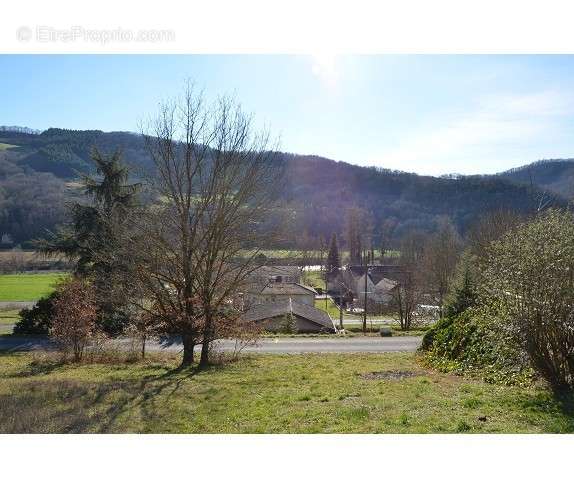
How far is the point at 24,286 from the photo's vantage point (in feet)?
153

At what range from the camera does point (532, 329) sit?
6117 millimetres

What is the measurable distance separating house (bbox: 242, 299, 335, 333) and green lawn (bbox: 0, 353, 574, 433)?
13437mm

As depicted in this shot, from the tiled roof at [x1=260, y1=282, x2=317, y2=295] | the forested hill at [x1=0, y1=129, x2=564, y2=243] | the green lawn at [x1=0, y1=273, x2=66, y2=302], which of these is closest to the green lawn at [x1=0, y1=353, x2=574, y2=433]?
the tiled roof at [x1=260, y1=282, x2=317, y2=295]

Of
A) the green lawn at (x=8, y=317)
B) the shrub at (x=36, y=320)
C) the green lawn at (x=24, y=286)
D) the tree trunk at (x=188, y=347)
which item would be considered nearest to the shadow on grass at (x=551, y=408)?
the tree trunk at (x=188, y=347)

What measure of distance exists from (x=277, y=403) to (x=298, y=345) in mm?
11034

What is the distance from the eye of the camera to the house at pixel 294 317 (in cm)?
2452

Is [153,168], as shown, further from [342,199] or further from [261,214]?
[342,199]

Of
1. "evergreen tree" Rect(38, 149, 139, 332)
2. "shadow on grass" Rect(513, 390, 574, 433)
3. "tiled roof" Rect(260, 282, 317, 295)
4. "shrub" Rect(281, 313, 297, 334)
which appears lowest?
"shrub" Rect(281, 313, 297, 334)

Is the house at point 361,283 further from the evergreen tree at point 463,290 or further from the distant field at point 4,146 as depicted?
the distant field at point 4,146

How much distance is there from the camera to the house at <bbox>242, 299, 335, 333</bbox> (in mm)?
24525

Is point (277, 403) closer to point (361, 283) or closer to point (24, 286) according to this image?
point (24, 286)

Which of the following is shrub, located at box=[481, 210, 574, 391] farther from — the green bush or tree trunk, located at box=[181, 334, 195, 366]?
tree trunk, located at box=[181, 334, 195, 366]

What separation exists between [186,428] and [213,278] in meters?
6.27

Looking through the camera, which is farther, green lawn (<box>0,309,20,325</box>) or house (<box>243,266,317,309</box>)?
green lawn (<box>0,309,20,325</box>)
